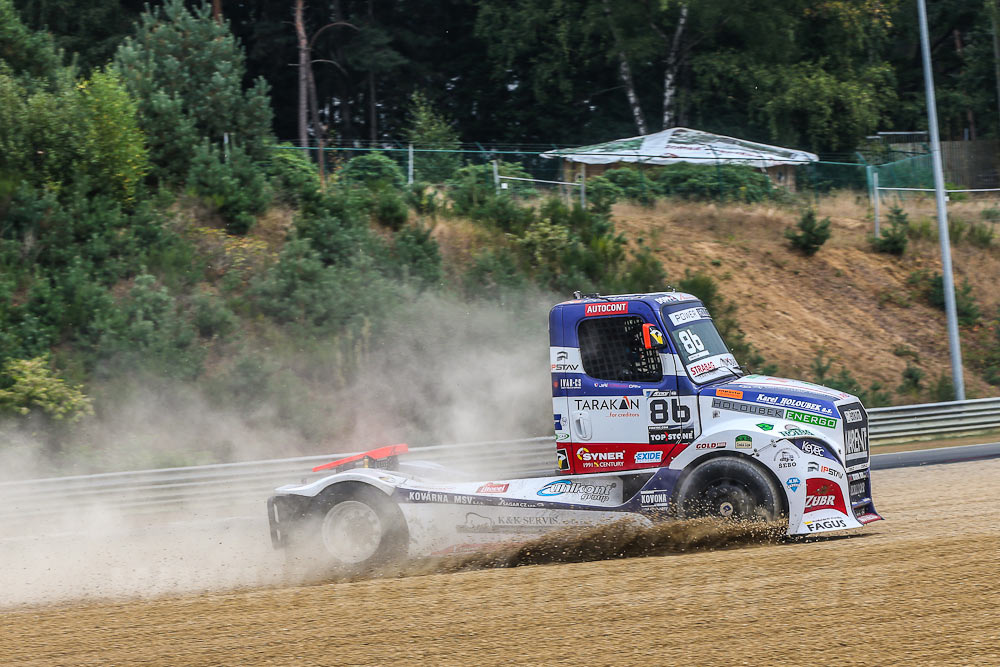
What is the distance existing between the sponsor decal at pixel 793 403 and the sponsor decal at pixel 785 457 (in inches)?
19.6

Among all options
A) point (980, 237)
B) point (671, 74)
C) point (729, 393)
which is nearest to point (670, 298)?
point (729, 393)

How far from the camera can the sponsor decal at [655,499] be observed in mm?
8789

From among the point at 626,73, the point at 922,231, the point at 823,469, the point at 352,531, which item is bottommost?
Answer: the point at 352,531

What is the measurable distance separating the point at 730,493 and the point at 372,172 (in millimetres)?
19321

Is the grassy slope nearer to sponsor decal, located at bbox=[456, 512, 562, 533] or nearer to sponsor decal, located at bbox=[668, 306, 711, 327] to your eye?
sponsor decal, located at bbox=[668, 306, 711, 327]

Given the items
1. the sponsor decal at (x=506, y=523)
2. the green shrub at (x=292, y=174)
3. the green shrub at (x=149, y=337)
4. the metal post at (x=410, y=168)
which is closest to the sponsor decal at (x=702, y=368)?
the sponsor decal at (x=506, y=523)

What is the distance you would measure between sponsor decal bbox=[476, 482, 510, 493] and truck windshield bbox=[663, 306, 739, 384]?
6.77ft

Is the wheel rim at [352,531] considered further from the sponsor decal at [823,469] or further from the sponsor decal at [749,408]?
the sponsor decal at [823,469]

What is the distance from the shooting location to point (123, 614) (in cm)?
791

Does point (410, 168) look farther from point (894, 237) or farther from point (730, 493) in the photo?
point (730, 493)

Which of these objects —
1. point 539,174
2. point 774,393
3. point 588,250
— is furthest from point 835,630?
point 539,174

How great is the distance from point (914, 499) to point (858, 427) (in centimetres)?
260

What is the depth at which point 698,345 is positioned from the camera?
956 centimetres

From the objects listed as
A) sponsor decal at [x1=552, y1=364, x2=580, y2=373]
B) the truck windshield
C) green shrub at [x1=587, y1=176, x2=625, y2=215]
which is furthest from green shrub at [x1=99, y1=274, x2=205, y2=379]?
the truck windshield
